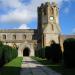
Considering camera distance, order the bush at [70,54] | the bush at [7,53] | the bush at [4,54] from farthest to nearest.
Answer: the bush at [7,53]
the bush at [4,54]
the bush at [70,54]

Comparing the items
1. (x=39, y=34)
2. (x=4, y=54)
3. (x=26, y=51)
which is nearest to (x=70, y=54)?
(x=4, y=54)

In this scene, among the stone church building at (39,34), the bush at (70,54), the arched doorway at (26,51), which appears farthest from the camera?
the arched doorway at (26,51)

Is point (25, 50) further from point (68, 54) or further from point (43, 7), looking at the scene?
point (68, 54)

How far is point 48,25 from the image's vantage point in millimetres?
93562

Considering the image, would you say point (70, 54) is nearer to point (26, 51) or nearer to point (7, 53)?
point (7, 53)

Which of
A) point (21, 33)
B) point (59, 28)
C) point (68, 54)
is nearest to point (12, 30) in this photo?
point (21, 33)

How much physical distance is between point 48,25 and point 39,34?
309 inches

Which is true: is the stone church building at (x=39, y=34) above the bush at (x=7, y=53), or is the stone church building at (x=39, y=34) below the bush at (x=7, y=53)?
above

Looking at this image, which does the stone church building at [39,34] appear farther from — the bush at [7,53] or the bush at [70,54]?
the bush at [70,54]

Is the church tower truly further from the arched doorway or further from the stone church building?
the arched doorway

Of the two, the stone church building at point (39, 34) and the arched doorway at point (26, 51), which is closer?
the stone church building at point (39, 34)

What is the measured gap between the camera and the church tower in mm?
91812

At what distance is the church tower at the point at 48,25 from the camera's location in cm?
9181

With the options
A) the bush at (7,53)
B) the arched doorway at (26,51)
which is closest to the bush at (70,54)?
the bush at (7,53)
